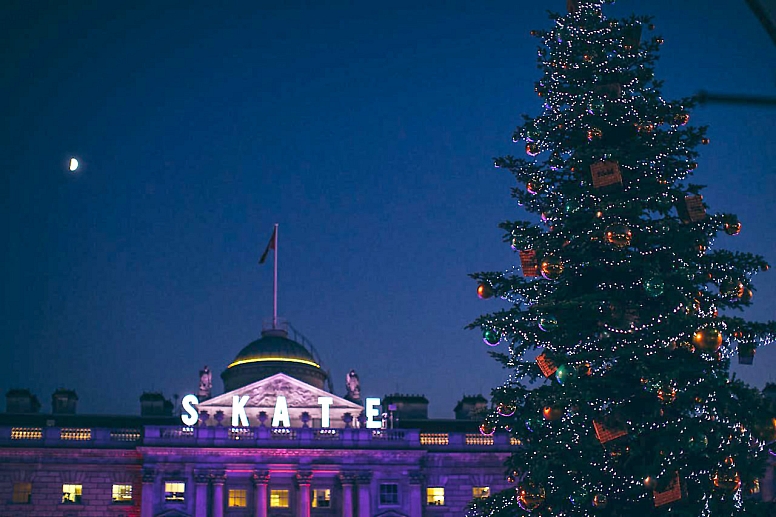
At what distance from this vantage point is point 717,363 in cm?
2284

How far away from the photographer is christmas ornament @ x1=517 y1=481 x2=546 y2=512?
22.5m

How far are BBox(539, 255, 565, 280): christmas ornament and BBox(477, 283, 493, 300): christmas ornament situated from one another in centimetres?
172

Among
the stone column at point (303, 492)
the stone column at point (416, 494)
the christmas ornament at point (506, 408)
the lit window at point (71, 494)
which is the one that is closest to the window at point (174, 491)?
the lit window at point (71, 494)

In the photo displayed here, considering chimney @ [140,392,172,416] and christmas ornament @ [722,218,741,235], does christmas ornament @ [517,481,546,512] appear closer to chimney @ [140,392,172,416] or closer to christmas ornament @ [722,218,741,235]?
christmas ornament @ [722,218,741,235]

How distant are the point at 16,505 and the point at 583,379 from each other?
49.8 meters

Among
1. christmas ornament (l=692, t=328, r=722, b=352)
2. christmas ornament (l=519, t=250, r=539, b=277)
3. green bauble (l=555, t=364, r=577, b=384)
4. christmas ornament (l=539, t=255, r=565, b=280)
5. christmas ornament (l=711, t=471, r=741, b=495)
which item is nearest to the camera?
christmas ornament (l=692, t=328, r=722, b=352)

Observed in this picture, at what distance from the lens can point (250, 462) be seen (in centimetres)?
6316

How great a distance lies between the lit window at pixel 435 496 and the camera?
64938mm

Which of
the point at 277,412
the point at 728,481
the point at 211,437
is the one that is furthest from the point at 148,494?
the point at 728,481

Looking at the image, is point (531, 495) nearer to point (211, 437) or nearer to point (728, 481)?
point (728, 481)

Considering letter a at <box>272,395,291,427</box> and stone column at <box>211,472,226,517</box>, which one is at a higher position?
letter a at <box>272,395,291,427</box>

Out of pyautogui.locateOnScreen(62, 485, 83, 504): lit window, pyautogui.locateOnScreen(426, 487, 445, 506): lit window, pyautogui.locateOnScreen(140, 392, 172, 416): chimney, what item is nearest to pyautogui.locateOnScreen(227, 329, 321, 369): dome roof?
pyautogui.locateOnScreen(140, 392, 172, 416): chimney

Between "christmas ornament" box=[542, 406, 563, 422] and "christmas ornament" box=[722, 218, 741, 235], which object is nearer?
"christmas ornament" box=[542, 406, 563, 422]

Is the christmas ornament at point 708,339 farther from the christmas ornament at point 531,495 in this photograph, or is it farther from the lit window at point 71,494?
the lit window at point 71,494
